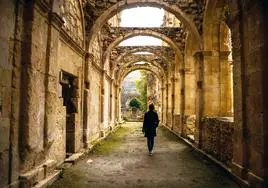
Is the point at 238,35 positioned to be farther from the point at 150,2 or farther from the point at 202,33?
the point at 150,2

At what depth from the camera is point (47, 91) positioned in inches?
185

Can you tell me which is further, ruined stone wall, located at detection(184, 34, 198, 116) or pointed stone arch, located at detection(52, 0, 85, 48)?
ruined stone wall, located at detection(184, 34, 198, 116)

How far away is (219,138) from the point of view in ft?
21.8

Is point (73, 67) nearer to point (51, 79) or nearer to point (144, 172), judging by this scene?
point (51, 79)

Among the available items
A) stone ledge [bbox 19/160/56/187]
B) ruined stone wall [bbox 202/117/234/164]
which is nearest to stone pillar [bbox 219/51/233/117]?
ruined stone wall [bbox 202/117/234/164]

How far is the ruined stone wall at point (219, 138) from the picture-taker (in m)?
5.86

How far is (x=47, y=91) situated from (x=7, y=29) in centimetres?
148

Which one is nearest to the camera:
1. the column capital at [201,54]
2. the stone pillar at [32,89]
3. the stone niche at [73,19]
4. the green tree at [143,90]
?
the stone pillar at [32,89]

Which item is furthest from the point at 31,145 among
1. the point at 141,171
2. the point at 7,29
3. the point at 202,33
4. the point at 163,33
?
the point at 163,33

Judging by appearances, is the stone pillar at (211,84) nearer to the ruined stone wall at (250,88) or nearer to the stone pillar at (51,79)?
the ruined stone wall at (250,88)

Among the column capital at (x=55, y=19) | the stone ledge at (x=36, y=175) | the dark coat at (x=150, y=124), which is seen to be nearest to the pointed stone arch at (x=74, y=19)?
the column capital at (x=55, y=19)

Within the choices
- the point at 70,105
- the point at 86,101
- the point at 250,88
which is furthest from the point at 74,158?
the point at 250,88

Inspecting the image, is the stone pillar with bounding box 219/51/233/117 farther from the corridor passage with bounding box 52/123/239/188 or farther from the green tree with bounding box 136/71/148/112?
the green tree with bounding box 136/71/148/112

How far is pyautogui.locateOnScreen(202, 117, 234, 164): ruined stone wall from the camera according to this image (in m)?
5.86
